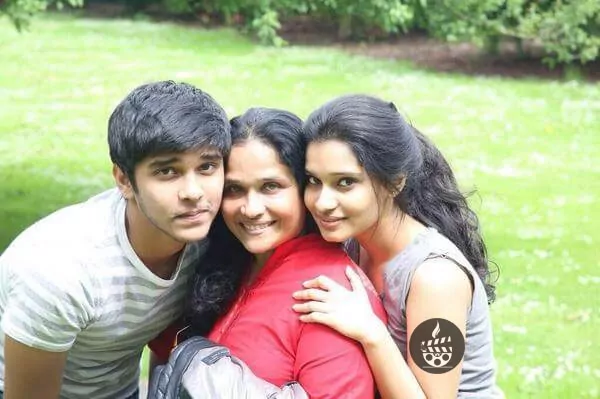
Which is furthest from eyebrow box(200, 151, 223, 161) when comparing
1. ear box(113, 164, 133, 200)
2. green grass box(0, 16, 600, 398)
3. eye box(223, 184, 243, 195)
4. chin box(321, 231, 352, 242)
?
green grass box(0, 16, 600, 398)

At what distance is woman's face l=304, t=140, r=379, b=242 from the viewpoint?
2.62 metres

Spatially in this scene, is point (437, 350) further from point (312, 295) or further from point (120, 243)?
→ point (120, 243)

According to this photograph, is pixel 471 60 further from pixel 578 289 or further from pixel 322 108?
pixel 322 108

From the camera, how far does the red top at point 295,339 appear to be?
2371mm

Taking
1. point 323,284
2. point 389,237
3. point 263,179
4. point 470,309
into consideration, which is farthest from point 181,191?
point 470,309

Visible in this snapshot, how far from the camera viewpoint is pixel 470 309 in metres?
2.68

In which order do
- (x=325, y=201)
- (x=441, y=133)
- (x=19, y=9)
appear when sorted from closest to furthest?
(x=325, y=201)
(x=19, y=9)
(x=441, y=133)

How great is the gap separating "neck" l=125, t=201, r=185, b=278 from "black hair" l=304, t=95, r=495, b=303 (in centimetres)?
48

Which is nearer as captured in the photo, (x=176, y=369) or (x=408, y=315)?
(x=176, y=369)

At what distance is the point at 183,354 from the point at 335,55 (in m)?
16.5

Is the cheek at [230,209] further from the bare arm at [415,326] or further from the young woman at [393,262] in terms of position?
the bare arm at [415,326]

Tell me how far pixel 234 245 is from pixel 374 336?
611 millimetres

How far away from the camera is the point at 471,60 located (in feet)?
60.8

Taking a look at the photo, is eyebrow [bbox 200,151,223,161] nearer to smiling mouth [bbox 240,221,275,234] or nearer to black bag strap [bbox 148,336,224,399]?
smiling mouth [bbox 240,221,275,234]
